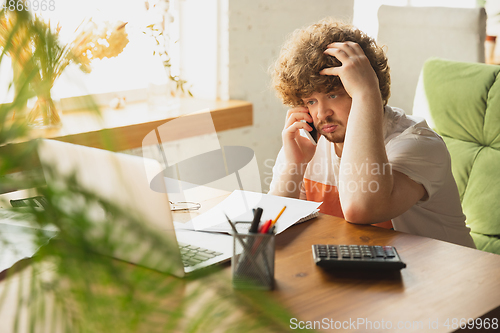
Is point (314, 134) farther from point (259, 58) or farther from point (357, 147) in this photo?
point (259, 58)

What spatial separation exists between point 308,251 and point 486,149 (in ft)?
3.32

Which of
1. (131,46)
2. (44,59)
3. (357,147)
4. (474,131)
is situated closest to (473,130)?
(474,131)

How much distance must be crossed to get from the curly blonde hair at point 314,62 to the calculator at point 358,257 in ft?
2.04

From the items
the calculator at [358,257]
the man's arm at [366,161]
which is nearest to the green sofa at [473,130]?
the man's arm at [366,161]

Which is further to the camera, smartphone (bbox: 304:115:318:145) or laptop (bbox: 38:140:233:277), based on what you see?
smartphone (bbox: 304:115:318:145)

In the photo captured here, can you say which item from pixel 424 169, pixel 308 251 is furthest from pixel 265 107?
pixel 308 251

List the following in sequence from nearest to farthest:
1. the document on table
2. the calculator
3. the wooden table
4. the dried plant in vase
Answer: the dried plant in vase → the wooden table → the calculator → the document on table

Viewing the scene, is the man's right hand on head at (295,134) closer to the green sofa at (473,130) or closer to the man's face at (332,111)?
the man's face at (332,111)

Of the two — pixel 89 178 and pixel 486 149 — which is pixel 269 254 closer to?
pixel 89 178

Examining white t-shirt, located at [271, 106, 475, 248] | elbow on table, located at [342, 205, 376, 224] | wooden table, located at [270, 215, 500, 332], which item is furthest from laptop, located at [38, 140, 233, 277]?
white t-shirt, located at [271, 106, 475, 248]

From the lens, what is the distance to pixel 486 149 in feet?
5.57

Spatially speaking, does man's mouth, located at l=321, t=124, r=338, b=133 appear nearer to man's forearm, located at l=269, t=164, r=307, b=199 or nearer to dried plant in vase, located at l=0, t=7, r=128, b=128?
man's forearm, located at l=269, t=164, r=307, b=199

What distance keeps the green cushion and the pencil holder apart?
1.14 meters

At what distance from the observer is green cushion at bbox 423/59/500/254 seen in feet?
5.46
